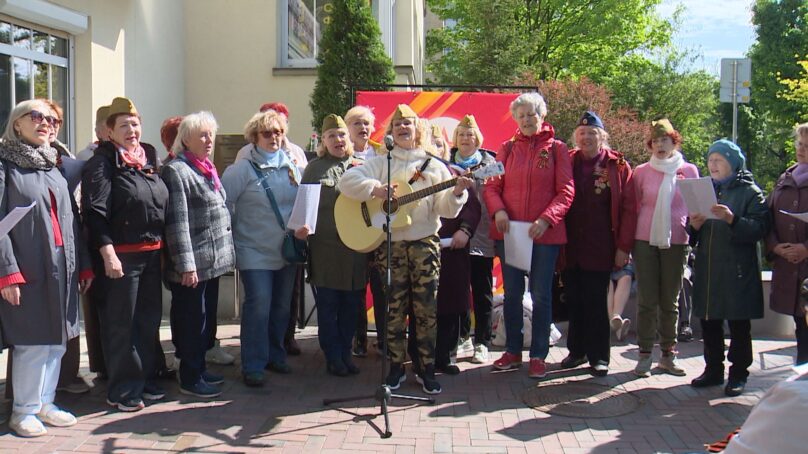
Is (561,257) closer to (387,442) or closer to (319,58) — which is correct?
(387,442)

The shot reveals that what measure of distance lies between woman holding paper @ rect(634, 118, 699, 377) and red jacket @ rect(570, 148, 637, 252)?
0.09m

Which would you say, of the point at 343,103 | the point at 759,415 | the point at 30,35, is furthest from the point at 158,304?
the point at 343,103

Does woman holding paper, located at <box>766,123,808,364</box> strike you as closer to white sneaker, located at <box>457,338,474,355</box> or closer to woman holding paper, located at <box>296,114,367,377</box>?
white sneaker, located at <box>457,338,474,355</box>

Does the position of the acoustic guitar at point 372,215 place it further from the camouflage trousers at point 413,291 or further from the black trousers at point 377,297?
the black trousers at point 377,297

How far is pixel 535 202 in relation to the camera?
5.38 metres

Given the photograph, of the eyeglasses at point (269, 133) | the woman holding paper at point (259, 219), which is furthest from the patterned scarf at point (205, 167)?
the eyeglasses at point (269, 133)

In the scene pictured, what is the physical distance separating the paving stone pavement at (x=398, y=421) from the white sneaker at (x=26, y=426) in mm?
49

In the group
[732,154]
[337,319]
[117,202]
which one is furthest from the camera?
[337,319]

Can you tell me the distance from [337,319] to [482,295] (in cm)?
132

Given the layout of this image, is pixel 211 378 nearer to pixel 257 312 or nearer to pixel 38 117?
pixel 257 312

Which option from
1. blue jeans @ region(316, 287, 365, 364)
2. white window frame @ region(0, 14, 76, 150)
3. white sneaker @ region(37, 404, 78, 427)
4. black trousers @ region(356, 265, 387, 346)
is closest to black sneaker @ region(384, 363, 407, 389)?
black trousers @ region(356, 265, 387, 346)

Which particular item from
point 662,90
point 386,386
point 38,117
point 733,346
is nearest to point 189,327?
point 386,386

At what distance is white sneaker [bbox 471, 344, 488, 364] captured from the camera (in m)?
6.11

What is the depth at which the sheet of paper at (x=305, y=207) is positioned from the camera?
500 cm
